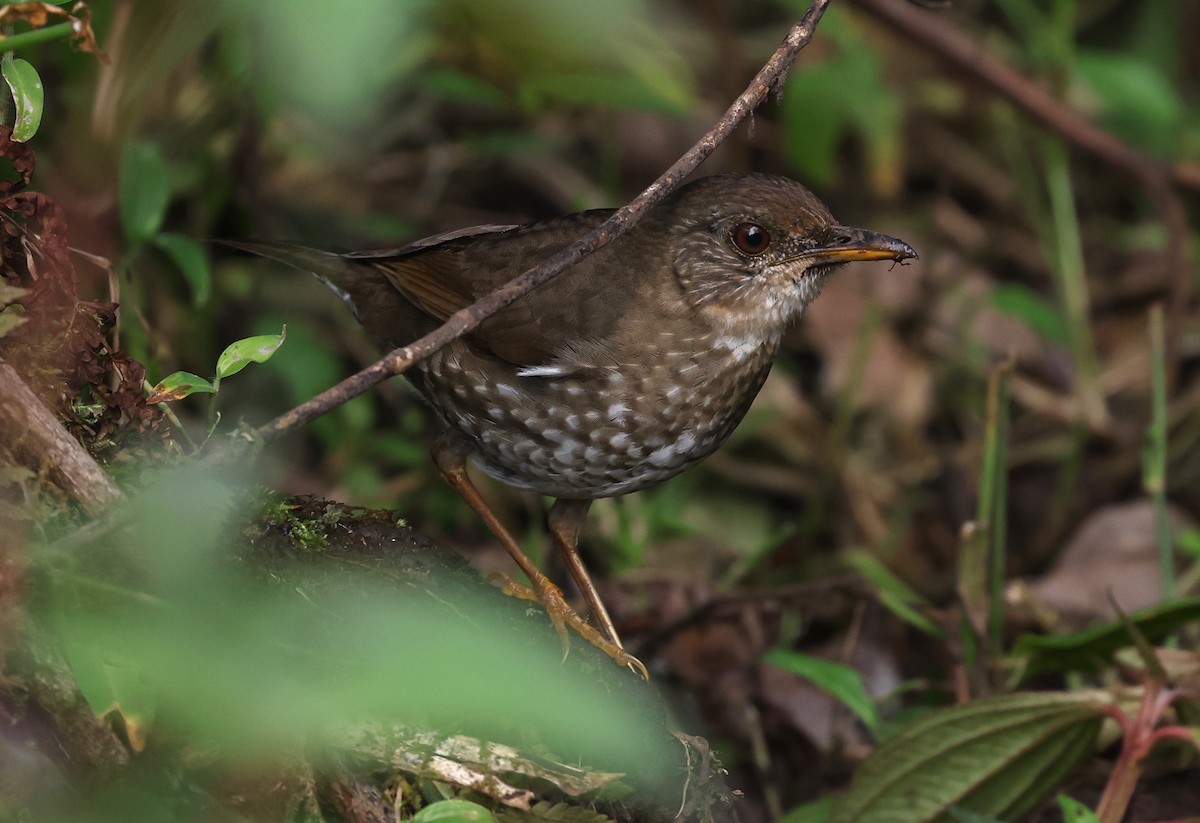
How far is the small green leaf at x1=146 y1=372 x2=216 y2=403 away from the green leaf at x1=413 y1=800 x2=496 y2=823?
77 cm

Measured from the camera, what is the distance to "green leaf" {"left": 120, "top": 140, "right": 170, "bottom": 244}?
339 centimetres

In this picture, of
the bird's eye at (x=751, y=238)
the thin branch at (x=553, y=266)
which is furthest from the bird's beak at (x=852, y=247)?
the thin branch at (x=553, y=266)

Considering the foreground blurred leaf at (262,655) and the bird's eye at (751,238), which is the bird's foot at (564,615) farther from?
the foreground blurred leaf at (262,655)

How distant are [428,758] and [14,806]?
2.29 feet

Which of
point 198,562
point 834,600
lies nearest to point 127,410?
point 198,562

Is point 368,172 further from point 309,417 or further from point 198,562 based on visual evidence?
point 198,562

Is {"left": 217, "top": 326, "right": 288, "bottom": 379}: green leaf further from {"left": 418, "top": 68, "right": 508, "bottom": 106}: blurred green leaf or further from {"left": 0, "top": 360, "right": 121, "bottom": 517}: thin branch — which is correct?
{"left": 418, "top": 68, "right": 508, "bottom": 106}: blurred green leaf

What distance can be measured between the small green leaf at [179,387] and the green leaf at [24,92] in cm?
49

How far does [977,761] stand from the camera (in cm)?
303

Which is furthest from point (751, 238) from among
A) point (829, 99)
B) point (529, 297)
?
point (829, 99)

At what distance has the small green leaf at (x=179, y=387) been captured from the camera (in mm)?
2224

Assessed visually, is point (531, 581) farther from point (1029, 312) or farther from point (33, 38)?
point (1029, 312)

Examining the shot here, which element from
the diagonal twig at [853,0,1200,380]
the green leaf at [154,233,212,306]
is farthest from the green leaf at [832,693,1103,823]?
the diagonal twig at [853,0,1200,380]

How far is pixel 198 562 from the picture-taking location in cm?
→ 138
